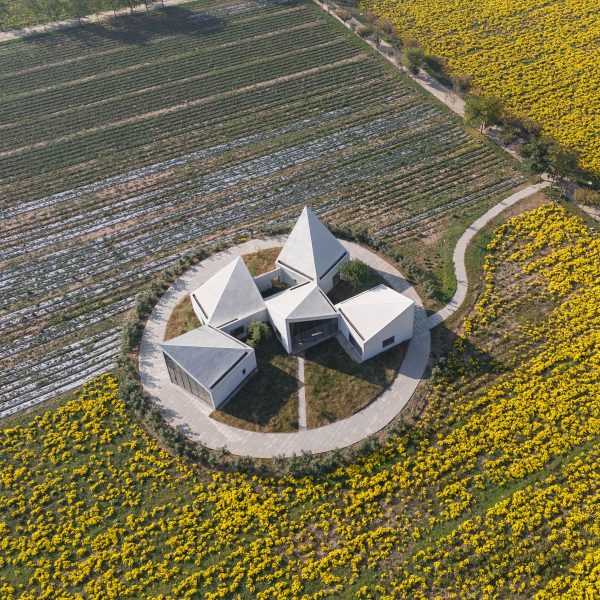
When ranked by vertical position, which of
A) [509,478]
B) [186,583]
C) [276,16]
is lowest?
[186,583]

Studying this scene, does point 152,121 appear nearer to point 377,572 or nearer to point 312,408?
point 312,408

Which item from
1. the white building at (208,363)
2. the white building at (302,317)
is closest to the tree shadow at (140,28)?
the white building at (302,317)

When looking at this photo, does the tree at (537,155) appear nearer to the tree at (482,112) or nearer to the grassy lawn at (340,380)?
the tree at (482,112)

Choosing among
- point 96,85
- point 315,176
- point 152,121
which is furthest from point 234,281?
point 96,85

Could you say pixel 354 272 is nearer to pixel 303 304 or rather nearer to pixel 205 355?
pixel 303 304

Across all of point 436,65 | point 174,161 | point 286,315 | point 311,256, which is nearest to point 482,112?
point 436,65
